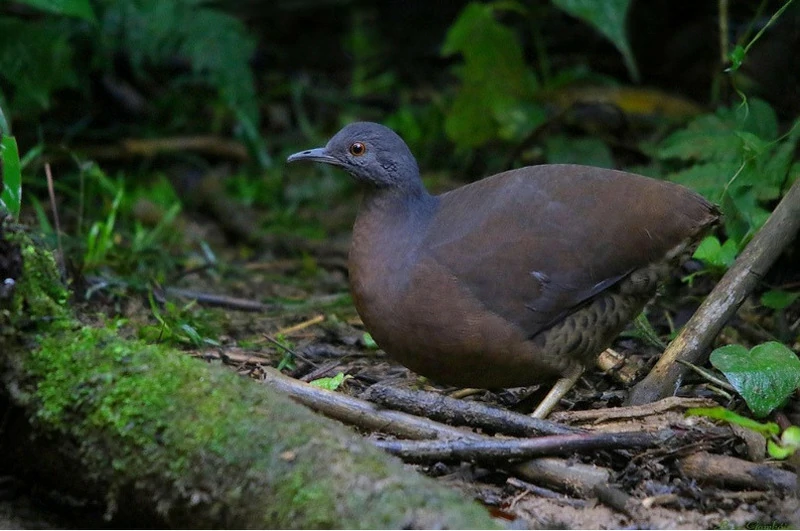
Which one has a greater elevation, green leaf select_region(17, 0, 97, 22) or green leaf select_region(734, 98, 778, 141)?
green leaf select_region(17, 0, 97, 22)

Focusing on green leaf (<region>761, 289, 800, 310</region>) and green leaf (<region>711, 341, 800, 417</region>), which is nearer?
green leaf (<region>711, 341, 800, 417</region>)

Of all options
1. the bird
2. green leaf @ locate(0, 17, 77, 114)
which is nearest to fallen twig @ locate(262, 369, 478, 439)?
the bird

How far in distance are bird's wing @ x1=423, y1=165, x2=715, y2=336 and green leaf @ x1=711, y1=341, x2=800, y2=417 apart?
56cm

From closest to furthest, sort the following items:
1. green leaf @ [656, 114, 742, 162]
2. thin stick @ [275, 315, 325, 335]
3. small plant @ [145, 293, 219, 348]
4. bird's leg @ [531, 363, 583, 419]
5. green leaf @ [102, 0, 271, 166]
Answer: bird's leg @ [531, 363, 583, 419], small plant @ [145, 293, 219, 348], thin stick @ [275, 315, 325, 335], green leaf @ [656, 114, 742, 162], green leaf @ [102, 0, 271, 166]

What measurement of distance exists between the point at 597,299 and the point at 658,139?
10.7 feet

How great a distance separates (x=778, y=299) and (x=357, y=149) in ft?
6.98

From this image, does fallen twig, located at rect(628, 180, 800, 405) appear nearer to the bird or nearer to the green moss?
the bird

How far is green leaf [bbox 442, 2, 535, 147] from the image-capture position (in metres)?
7.41

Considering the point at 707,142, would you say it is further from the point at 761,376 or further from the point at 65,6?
the point at 65,6

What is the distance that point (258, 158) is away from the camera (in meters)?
8.10

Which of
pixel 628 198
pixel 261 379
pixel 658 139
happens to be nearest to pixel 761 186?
pixel 628 198

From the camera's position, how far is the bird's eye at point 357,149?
4.30m

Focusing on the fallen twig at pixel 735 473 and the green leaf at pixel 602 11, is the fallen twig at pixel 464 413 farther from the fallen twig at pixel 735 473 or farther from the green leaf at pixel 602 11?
the green leaf at pixel 602 11

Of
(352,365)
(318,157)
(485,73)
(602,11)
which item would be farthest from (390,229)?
(485,73)
